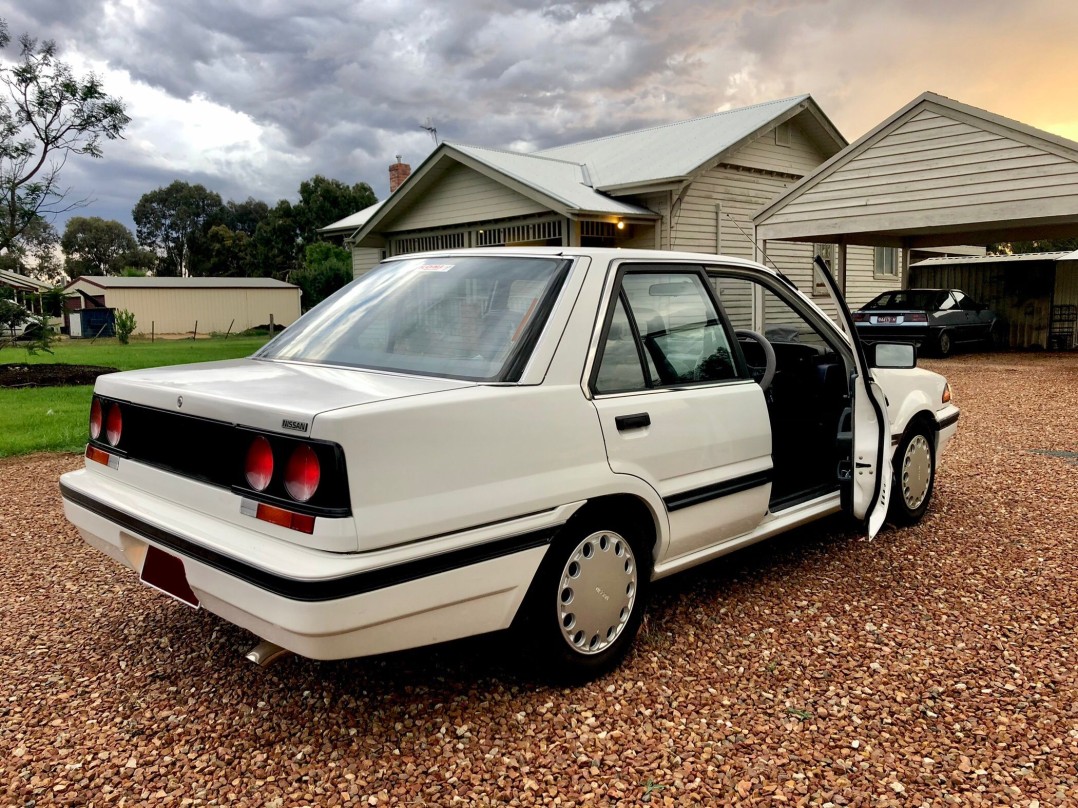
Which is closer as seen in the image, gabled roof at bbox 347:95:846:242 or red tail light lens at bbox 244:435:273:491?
red tail light lens at bbox 244:435:273:491

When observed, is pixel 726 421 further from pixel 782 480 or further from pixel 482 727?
pixel 482 727

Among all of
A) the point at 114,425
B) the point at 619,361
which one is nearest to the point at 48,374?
the point at 114,425

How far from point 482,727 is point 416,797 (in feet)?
1.32

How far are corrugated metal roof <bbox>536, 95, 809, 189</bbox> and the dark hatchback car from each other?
477 cm

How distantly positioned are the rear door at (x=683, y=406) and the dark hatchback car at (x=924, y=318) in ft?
48.0

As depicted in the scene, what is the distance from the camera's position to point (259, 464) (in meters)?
2.45

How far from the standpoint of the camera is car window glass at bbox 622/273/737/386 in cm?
330

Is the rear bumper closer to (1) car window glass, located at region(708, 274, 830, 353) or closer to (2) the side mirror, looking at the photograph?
(1) car window glass, located at region(708, 274, 830, 353)

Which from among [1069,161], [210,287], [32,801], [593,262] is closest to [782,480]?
[593,262]

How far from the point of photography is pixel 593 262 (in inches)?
124

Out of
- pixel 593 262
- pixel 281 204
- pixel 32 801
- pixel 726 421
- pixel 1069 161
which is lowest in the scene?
pixel 32 801

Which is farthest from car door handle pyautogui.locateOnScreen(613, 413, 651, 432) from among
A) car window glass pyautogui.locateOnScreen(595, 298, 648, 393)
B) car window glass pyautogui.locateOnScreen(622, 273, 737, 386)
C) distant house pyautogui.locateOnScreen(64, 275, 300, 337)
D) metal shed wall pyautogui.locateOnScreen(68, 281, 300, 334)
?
metal shed wall pyautogui.locateOnScreen(68, 281, 300, 334)

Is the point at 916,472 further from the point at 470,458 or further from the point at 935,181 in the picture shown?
the point at 935,181

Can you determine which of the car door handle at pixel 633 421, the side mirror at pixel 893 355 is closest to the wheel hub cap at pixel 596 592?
the car door handle at pixel 633 421
